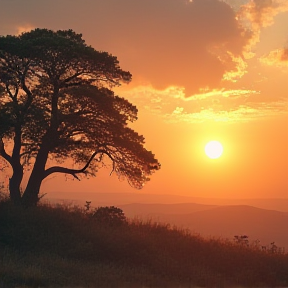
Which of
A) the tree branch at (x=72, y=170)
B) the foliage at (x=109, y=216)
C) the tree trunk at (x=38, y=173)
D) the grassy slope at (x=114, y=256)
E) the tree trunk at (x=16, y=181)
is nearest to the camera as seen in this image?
the grassy slope at (x=114, y=256)

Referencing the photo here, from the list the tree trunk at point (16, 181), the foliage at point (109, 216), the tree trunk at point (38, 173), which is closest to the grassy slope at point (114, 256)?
the foliage at point (109, 216)

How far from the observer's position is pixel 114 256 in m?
19.5

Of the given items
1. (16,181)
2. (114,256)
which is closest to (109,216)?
(114,256)

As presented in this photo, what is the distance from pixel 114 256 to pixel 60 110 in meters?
10.9

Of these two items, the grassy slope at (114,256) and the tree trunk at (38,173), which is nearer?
the grassy slope at (114,256)

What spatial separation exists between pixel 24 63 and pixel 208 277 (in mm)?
16640

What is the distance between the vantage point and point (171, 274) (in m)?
17.7

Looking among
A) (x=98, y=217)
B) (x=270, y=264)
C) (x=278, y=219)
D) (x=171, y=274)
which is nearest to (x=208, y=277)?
(x=171, y=274)

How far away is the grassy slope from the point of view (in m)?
15.5

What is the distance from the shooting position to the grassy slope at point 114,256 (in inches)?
610

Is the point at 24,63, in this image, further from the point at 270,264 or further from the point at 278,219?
the point at 278,219

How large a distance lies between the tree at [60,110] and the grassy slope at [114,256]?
4715 mm

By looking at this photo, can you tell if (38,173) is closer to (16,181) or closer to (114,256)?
(16,181)

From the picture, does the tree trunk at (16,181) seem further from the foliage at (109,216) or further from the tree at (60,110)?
the foliage at (109,216)
